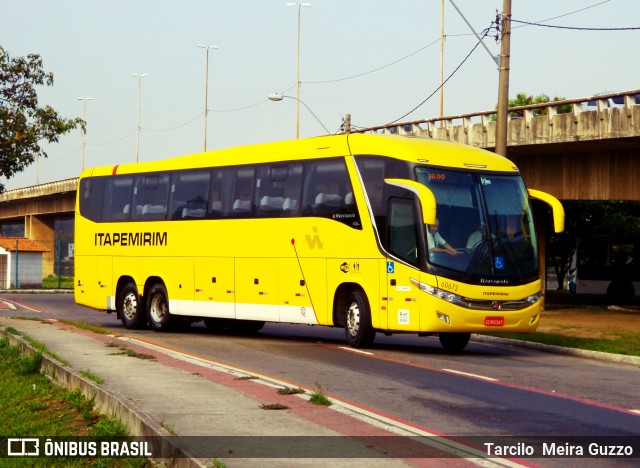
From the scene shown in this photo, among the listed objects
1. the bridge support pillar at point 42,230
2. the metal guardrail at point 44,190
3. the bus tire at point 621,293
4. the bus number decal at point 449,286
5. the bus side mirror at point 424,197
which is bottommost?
the bus tire at point 621,293

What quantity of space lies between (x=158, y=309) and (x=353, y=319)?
7.59 metres

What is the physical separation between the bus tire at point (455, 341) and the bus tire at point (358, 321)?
1642 mm

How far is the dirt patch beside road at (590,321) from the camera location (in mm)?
29969

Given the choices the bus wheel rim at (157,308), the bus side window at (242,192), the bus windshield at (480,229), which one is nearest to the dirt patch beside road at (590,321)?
the bus windshield at (480,229)

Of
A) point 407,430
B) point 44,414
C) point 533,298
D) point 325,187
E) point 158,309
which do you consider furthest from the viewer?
point 158,309

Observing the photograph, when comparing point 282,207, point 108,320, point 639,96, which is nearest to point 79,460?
point 282,207

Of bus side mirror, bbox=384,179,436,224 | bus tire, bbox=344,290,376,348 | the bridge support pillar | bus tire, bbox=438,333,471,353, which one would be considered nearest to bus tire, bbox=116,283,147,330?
bus tire, bbox=344,290,376,348

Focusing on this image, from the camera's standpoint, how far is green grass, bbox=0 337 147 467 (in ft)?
35.0

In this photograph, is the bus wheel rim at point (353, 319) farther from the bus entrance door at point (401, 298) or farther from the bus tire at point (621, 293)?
the bus tire at point (621, 293)

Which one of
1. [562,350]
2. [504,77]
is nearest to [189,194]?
[504,77]

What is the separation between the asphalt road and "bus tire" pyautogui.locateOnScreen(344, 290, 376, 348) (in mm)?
364

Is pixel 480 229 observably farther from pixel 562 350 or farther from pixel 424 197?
pixel 562 350

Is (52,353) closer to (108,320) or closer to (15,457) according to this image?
(15,457)

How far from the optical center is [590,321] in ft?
122
